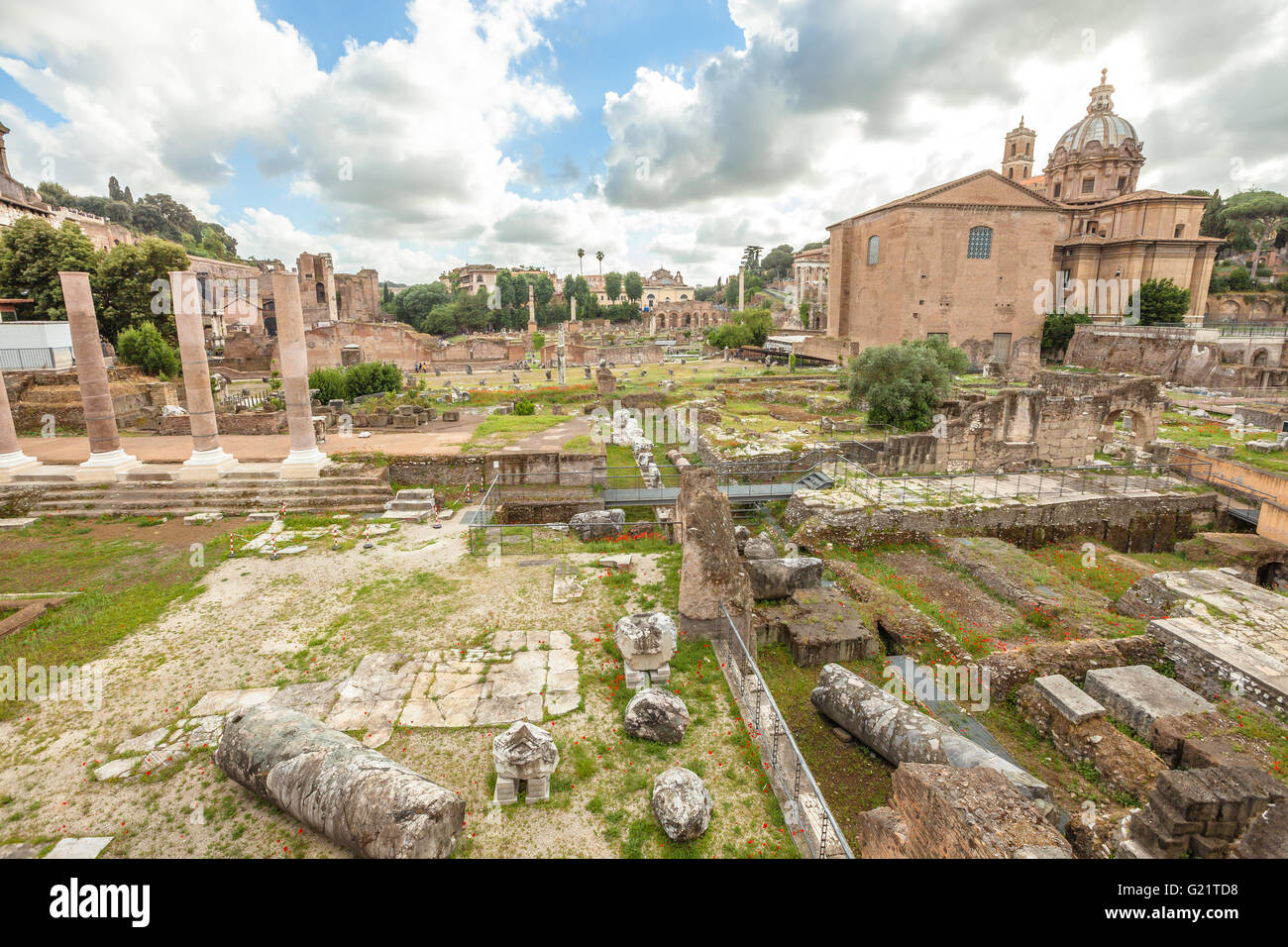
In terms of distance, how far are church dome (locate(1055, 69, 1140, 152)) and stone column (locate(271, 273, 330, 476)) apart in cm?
5968

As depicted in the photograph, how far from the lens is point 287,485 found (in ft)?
49.0

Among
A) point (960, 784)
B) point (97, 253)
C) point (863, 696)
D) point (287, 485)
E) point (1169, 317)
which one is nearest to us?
point (960, 784)

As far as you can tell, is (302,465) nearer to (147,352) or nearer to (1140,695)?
(147,352)

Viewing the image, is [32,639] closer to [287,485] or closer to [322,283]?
[287,485]

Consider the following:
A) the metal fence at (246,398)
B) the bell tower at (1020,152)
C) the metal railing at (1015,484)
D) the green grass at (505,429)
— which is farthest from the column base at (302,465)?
the bell tower at (1020,152)

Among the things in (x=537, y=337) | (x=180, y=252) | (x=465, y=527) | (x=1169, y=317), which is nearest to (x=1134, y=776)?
(x=465, y=527)

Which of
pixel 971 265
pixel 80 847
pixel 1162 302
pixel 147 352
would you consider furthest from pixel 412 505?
pixel 1162 302

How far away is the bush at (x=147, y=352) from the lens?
24.8 metres

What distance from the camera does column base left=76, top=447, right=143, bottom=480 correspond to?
14.9m

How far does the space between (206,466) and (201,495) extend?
96 cm

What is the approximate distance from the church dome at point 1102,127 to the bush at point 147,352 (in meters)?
63.5

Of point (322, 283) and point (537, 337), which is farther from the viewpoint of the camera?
point (322, 283)

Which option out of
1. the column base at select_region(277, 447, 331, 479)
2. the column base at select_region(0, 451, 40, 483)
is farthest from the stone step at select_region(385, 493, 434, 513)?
the column base at select_region(0, 451, 40, 483)
